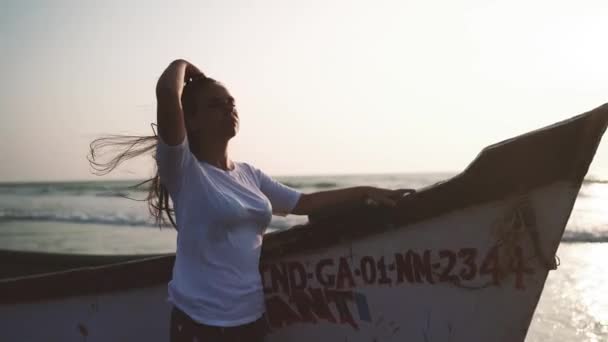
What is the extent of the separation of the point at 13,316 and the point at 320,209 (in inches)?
96.1

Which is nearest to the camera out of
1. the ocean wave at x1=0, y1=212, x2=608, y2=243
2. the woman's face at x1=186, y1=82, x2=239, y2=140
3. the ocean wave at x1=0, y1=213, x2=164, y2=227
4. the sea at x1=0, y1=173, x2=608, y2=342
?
the woman's face at x1=186, y1=82, x2=239, y2=140

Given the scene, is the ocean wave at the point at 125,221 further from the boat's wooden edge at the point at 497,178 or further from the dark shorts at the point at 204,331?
the dark shorts at the point at 204,331

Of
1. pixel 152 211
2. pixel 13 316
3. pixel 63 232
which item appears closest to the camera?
pixel 152 211

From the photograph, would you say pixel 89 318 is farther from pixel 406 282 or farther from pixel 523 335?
pixel 523 335

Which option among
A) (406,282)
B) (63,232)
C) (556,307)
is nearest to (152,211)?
(406,282)

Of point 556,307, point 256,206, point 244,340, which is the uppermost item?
point 256,206

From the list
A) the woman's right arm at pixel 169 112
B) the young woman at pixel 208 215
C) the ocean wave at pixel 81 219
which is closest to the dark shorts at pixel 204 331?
the young woman at pixel 208 215

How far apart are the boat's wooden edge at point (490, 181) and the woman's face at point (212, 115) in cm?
86

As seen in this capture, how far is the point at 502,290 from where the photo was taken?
2590mm

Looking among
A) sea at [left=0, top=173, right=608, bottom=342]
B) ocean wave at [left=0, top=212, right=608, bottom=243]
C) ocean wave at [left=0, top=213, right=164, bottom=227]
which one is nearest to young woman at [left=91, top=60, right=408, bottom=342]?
sea at [left=0, top=173, right=608, bottom=342]

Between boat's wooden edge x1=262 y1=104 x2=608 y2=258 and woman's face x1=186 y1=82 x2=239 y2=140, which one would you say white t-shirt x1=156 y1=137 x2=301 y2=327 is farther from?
boat's wooden edge x1=262 y1=104 x2=608 y2=258

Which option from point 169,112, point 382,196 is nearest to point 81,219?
point 382,196

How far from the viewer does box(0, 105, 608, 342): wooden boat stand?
8.05 ft

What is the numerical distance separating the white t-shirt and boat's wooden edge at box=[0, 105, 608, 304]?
0.78m
